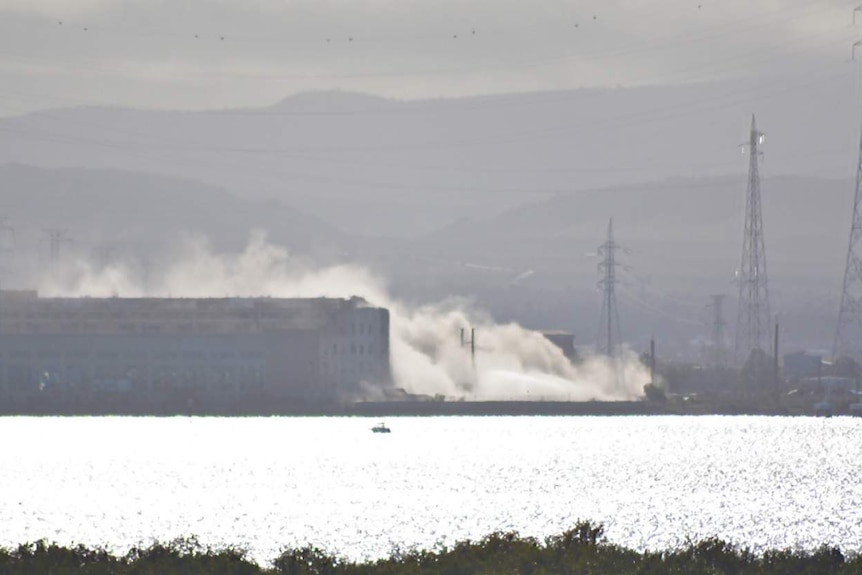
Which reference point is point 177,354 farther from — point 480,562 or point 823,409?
point 480,562

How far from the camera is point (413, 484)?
108 m

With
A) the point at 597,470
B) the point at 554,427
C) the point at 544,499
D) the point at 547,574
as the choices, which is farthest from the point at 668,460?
the point at 547,574

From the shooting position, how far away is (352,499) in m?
98.6

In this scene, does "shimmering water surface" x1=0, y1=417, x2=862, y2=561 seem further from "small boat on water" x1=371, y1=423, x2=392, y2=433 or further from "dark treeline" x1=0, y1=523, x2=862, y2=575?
"dark treeline" x1=0, y1=523, x2=862, y2=575

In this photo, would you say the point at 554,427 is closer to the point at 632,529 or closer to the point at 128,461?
the point at 128,461

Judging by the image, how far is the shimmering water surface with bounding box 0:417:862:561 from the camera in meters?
83.1

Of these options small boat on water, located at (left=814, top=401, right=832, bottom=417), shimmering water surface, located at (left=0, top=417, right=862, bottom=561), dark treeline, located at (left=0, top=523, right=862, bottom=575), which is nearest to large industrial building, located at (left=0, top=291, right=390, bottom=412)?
shimmering water surface, located at (left=0, top=417, right=862, bottom=561)

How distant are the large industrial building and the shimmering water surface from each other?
8.48 meters

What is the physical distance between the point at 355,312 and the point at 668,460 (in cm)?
6564

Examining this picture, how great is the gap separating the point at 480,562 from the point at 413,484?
5383 centimetres

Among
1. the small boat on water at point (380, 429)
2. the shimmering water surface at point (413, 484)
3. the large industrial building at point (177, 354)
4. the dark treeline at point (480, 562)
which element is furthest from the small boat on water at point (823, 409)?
the dark treeline at point (480, 562)

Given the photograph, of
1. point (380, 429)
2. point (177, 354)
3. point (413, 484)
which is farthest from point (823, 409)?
point (413, 484)

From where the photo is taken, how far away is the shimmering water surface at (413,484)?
273ft

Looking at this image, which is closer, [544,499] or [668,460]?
[544,499]
